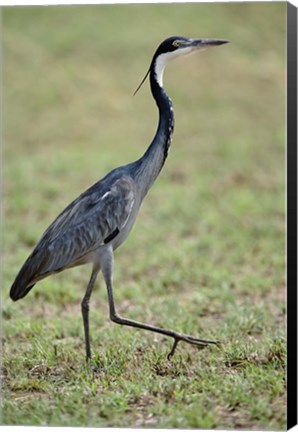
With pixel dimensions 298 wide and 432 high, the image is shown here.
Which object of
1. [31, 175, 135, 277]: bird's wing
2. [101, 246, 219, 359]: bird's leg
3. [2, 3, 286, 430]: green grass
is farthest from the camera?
[31, 175, 135, 277]: bird's wing

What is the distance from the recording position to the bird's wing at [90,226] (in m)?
4.79

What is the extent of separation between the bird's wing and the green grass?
616 mm

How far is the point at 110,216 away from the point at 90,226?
125mm

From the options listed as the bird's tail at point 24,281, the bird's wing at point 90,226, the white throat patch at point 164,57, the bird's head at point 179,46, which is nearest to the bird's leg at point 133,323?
the bird's wing at point 90,226

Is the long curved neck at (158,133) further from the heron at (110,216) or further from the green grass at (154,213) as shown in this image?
the green grass at (154,213)

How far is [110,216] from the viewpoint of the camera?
4789mm

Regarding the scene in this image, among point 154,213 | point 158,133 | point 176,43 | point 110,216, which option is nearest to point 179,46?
point 176,43

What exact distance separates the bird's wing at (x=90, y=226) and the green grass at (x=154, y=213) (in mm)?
616

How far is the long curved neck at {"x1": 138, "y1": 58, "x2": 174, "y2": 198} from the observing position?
15.8 feet

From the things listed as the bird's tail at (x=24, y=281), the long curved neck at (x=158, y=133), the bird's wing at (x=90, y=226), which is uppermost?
the long curved neck at (x=158, y=133)

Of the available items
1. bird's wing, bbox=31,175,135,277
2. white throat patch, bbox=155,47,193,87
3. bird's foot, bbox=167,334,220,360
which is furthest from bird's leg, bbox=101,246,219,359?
white throat patch, bbox=155,47,193,87

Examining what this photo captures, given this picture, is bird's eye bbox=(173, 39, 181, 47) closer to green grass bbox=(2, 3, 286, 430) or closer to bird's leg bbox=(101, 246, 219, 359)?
green grass bbox=(2, 3, 286, 430)

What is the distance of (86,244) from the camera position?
4809 millimetres

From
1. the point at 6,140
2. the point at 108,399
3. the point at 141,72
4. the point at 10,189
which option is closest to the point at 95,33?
the point at 141,72
